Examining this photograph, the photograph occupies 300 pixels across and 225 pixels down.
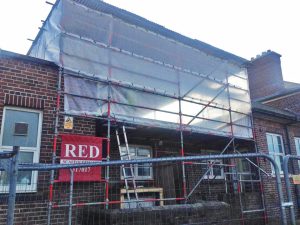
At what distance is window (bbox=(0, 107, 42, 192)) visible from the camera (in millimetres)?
5980

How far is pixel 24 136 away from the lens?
20.4 feet

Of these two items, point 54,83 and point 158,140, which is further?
point 158,140

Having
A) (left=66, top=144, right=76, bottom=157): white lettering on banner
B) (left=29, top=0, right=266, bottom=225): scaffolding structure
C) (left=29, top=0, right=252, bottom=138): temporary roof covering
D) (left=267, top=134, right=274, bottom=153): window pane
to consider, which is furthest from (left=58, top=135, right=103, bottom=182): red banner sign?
(left=267, top=134, right=274, bottom=153): window pane

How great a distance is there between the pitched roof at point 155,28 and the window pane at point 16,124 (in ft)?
10.8

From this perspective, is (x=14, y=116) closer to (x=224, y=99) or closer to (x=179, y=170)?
(x=179, y=170)

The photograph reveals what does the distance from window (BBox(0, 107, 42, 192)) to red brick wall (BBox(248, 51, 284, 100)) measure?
17455mm

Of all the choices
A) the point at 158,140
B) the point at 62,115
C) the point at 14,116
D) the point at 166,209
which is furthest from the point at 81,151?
the point at 158,140

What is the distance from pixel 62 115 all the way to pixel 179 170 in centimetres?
444

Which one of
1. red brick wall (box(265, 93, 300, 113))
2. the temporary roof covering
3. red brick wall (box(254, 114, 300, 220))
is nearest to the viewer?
the temporary roof covering

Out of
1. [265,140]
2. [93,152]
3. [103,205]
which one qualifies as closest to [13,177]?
[93,152]

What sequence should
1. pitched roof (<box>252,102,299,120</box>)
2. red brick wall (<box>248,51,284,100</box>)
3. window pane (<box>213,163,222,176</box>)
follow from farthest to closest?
red brick wall (<box>248,51,284,100</box>) < pitched roof (<box>252,102,299,120</box>) < window pane (<box>213,163,222,176</box>)

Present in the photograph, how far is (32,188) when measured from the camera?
19.3ft

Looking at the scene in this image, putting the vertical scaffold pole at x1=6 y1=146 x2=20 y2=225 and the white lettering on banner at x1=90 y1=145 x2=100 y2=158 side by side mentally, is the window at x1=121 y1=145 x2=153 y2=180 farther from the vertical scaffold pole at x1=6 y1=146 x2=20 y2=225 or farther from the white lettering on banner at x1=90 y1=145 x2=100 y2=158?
the vertical scaffold pole at x1=6 y1=146 x2=20 y2=225

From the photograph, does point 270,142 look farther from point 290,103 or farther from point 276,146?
point 290,103
